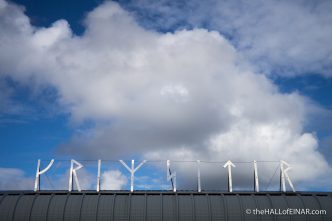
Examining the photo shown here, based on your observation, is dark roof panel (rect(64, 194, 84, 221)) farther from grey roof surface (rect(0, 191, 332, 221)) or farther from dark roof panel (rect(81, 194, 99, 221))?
dark roof panel (rect(81, 194, 99, 221))

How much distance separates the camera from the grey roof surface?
40688 mm

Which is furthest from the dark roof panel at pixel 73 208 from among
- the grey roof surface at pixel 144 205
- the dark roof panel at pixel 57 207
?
the dark roof panel at pixel 57 207

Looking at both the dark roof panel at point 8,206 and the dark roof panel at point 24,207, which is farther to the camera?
the dark roof panel at point 8,206

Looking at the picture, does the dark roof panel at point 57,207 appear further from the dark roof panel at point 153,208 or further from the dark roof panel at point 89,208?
the dark roof panel at point 153,208

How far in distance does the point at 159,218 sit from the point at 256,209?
39.3 feet

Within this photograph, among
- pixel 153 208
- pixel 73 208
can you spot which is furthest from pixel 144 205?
pixel 73 208

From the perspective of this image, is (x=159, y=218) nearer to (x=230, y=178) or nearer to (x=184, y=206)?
(x=184, y=206)

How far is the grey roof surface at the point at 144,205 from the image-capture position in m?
40.7

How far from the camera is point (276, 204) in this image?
43125 millimetres

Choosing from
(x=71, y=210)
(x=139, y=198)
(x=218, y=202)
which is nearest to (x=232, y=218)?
(x=218, y=202)

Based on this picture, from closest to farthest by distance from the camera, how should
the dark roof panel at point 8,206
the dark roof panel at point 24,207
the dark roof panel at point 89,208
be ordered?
1. the dark roof panel at point 89,208
2. the dark roof panel at point 24,207
3. the dark roof panel at point 8,206

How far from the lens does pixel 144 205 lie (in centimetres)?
4150

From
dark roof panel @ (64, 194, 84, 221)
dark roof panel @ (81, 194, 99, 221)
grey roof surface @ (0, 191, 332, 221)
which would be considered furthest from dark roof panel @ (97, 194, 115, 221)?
dark roof panel @ (64, 194, 84, 221)

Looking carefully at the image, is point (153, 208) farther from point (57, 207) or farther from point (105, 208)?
point (57, 207)
